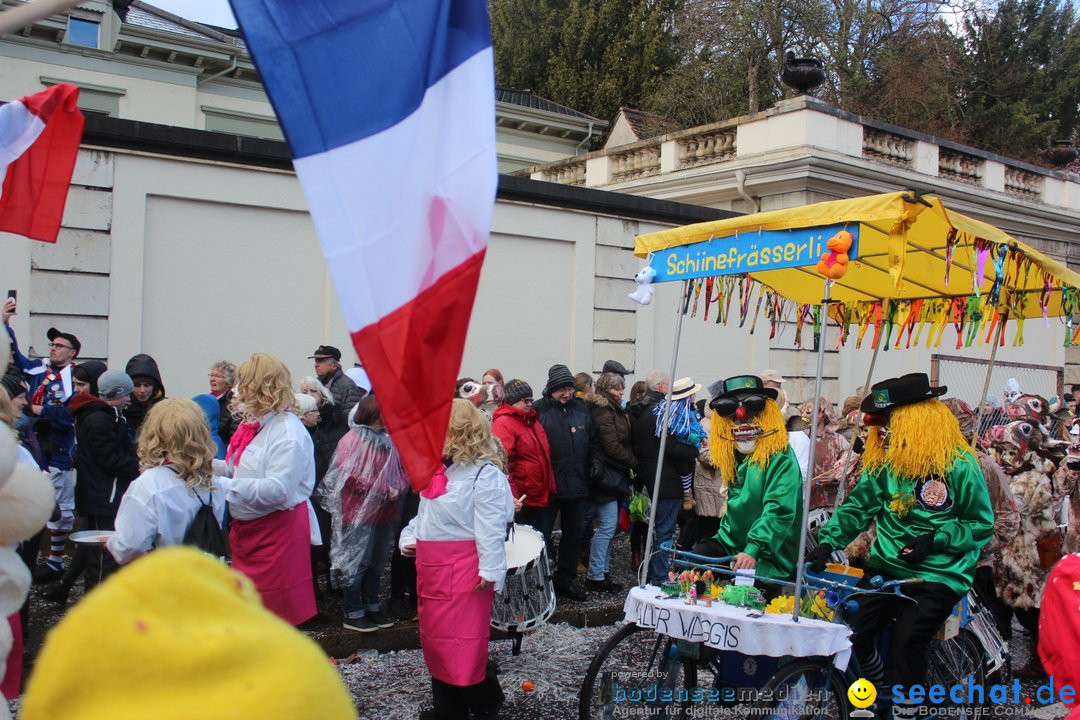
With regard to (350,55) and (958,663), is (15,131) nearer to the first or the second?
(350,55)

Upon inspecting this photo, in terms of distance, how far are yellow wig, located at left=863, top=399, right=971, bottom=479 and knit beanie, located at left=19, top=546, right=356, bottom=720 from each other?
4.65 meters

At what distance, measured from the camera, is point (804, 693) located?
15.8 feet

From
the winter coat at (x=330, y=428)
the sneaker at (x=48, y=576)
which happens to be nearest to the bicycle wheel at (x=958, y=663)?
the winter coat at (x=330, y=428)

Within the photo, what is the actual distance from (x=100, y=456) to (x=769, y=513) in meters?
4.67

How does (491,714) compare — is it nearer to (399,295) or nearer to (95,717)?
(399,295)

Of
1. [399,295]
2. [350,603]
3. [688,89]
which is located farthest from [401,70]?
[688,89]

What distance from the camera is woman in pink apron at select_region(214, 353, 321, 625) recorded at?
17.8ft

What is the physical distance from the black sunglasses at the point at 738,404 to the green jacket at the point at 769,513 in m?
0.28

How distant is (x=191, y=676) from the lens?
113 cm

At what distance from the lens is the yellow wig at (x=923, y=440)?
5227 mm

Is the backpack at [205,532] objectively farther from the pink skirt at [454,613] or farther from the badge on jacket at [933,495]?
the badge on jacket at [933,495]

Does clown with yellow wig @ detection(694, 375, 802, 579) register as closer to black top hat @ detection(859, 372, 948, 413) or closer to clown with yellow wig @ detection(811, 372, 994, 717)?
clown with yellow wig @ detection(811, 372, 994, 717)

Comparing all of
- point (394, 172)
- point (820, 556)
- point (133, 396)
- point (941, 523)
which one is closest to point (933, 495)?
point (941, 523)

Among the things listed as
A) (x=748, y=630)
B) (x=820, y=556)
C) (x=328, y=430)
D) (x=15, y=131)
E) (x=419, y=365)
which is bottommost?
(x=748, y=630)
